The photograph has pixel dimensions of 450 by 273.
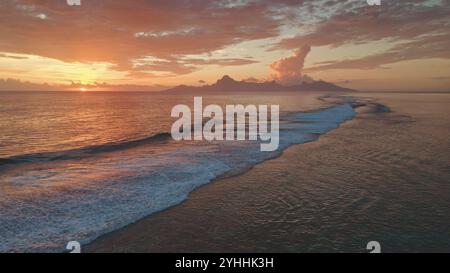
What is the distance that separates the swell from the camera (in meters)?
19.5

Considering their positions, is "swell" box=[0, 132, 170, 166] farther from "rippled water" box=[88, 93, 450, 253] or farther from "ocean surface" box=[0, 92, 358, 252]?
"rippled water" box=[88, 93, 450, 253]

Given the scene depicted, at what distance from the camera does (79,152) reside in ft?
72.4

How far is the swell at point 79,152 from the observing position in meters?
19.5

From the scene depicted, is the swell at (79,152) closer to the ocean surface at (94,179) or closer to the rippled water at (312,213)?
the ocean surface at (94,179)

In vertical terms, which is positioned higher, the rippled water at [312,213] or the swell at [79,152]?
the swell at [79,152]

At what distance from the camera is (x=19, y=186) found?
13641mm

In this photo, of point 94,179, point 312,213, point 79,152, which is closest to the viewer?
point 312,213

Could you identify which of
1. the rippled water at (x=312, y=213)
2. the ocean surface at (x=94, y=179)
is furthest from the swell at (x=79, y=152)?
the rippled water at (x=312, y=213)

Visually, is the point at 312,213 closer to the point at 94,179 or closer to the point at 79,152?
the point at 94,179

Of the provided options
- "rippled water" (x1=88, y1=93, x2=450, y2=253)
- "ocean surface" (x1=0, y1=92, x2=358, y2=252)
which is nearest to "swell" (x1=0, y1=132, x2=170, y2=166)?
"ocean surface" (x1=0, y1=92, x2=358, y2=252)

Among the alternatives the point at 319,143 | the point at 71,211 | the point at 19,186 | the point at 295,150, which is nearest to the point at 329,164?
the point at 295,150

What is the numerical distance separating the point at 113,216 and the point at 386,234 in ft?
26.8

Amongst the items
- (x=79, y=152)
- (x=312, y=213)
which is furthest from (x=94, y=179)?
(x=312, y=213)
